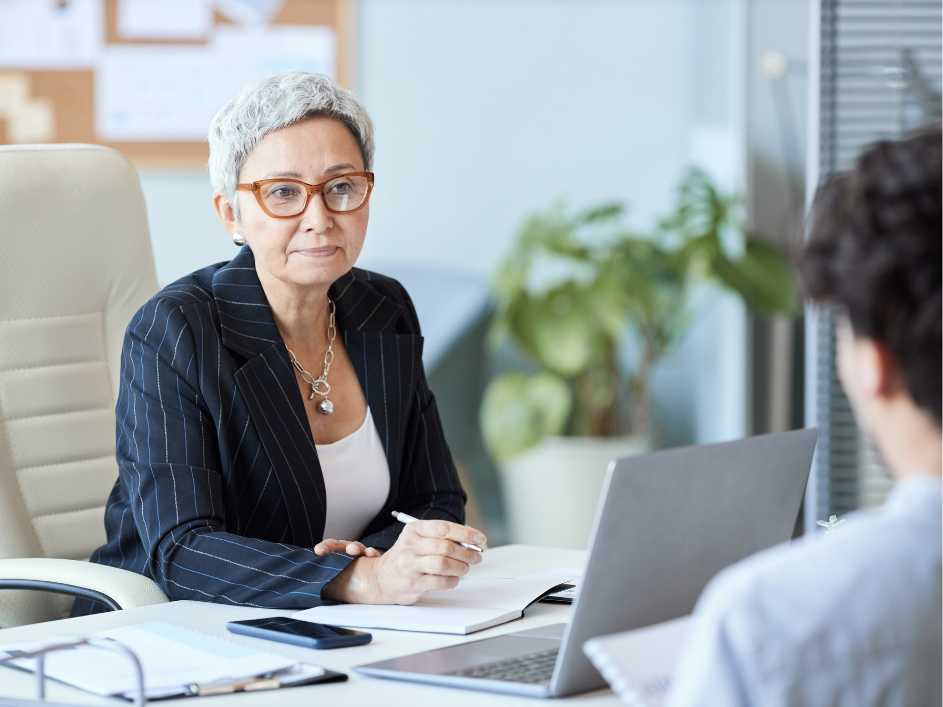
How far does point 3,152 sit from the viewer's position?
1.61 m

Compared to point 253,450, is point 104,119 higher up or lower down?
higher up

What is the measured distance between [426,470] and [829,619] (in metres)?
1.09

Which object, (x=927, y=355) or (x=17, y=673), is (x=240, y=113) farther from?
(x=927, y=355)

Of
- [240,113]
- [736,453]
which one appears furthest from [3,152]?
[736,453]

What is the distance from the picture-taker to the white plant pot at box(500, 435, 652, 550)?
314 centimetres

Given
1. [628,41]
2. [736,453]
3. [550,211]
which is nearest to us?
[736,453]

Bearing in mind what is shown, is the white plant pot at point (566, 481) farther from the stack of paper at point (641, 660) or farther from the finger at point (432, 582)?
the stack of paper at point (641, 660)

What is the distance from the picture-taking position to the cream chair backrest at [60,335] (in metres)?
1.60

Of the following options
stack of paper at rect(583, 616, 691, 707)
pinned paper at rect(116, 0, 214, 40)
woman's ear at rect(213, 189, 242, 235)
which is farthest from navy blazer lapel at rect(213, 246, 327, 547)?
pinned paper at rect(116, 0, 214, 40)

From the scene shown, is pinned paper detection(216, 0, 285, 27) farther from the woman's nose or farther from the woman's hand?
the woman's hand

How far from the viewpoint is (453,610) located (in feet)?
3.71

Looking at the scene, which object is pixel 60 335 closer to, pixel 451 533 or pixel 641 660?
pixel 451 533

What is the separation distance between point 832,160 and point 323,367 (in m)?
1.78

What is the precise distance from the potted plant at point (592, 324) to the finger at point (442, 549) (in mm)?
1941
